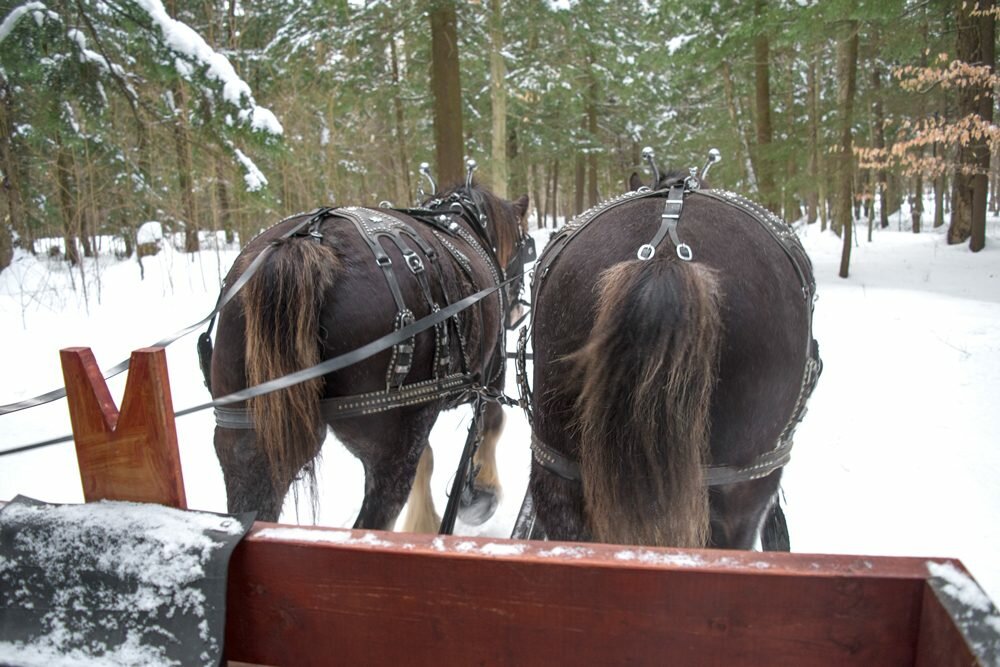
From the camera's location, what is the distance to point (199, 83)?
15.8 ft

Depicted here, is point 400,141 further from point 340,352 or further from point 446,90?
point 340,352

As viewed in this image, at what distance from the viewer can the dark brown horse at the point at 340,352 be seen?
6.98ft

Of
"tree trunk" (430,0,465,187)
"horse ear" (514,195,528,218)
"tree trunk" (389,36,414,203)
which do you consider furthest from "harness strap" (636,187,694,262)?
"tree trunk" (389,36,414,203)

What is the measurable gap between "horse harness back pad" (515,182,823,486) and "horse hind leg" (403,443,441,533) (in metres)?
1.74

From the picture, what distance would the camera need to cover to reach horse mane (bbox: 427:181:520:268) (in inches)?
166

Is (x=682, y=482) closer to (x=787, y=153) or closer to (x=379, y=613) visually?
(x=379, y=613)

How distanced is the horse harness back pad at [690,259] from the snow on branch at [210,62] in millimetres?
3621

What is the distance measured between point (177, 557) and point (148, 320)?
851 cm

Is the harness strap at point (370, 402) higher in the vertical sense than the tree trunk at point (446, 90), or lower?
lower

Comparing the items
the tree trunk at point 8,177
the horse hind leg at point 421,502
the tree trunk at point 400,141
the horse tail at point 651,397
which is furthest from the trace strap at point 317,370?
the tree trunk at point 400,141

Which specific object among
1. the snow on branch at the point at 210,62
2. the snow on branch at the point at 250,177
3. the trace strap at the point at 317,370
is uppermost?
the snow on branch at the point at 210,62

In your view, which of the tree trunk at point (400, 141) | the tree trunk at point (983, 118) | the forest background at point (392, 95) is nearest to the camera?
the forest background at point (392, 95)

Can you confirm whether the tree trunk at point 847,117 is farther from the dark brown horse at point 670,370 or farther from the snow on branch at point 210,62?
the dark brown horse at point 670,370

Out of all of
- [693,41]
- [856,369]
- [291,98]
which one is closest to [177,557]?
[856,369]
